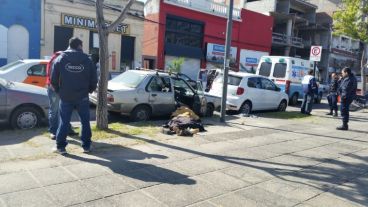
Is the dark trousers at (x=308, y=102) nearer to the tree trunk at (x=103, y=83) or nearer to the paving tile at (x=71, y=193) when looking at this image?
the tree trunk at (x=103, y=83)

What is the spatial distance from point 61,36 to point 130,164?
16.4m

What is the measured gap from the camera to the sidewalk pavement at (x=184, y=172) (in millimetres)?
4469

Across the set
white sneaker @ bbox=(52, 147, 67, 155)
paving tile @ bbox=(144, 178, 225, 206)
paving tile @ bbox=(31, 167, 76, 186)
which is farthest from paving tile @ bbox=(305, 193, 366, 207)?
white sneaker @ bbox=(52, 147, 67, 155)

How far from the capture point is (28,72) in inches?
438

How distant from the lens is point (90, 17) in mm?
21172

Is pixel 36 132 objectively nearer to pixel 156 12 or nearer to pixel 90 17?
pixel 90 17

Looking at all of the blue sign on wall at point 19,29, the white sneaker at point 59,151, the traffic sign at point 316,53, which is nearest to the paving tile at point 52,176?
the white sneaker at point 59,151

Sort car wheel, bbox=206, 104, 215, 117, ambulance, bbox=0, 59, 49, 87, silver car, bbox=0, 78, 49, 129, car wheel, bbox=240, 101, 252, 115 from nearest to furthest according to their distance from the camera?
silver car, bbox=0, 78, 49, 129 → ambulance, bbox=0, 59, 49, 87 → car wheel, bbox=206, 104, 215, 117 → car wheel, bbox=240, 101, 252, 115

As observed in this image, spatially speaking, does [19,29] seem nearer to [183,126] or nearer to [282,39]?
[183,126]

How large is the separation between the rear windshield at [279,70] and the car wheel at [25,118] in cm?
1260

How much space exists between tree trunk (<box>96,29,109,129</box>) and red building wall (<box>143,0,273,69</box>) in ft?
55.9

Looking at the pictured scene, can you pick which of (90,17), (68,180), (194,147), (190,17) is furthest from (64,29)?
(68,180)

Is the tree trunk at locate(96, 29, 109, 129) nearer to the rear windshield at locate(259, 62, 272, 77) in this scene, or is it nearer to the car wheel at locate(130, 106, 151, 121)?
the car wheel at locate(130, 106, 151, 121)

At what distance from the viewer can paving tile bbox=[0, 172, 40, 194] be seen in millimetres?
4402
